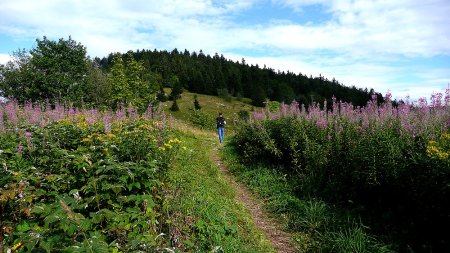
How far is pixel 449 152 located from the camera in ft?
16.8

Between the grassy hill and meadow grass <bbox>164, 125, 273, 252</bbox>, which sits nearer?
meadow grass <bbox>164, 125, 273, 252</bbox>

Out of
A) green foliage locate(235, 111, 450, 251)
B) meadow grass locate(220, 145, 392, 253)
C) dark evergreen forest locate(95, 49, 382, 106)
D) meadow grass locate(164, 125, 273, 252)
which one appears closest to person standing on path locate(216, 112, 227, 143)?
meadow grass locate(220, 145, 392, 253)

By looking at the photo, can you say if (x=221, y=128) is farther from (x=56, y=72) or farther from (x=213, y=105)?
(x=213, y=105)

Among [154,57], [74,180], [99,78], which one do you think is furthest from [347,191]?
[154,57]

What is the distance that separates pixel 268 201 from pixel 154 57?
130 meters

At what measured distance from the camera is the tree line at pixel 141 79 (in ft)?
108

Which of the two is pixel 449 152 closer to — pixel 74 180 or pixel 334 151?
pixel 334 151

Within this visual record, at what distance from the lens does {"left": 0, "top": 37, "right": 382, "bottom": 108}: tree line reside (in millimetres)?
33031

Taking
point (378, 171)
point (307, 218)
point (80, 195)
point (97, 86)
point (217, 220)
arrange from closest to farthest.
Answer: point (80, 195), point (217, 220), point (378, 171), point (307, 218), point (97, 86)

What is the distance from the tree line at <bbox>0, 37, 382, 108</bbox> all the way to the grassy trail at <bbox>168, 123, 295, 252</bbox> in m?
4.47

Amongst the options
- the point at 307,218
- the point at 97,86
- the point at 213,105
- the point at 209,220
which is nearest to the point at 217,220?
the point at 209,220

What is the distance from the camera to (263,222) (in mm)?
7281

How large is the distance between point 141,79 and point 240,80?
87008 mm

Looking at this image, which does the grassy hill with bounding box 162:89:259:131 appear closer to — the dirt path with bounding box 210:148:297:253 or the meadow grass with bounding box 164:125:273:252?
the dirt path with bounding box 210:148:297:253
